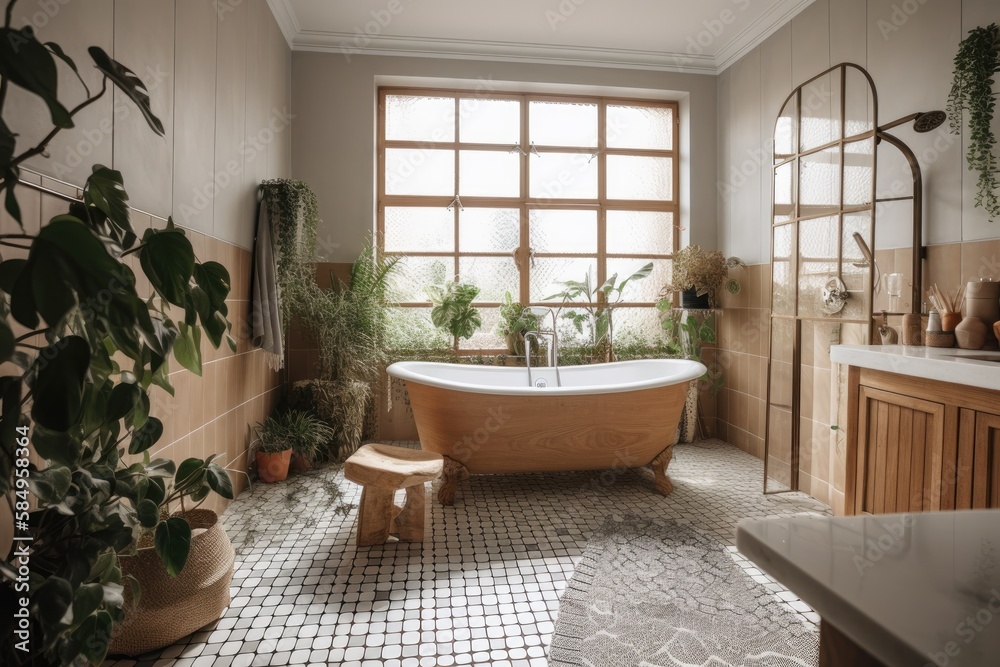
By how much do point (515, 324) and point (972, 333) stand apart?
2.75 meters

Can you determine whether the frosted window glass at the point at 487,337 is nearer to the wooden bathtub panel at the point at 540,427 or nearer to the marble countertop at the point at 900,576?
the wooden bathtub panel at the point at 540,427

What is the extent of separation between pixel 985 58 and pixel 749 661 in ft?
8.01

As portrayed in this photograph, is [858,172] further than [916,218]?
Yes

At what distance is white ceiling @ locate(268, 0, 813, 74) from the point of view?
3.78 m

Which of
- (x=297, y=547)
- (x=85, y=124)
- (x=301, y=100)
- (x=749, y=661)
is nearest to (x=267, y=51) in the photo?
(x=301, y=100)

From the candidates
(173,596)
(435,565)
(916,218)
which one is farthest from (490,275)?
(173,596)

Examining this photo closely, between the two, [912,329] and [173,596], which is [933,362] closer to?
[912,329]

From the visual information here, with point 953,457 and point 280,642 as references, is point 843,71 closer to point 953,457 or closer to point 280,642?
point 953,457

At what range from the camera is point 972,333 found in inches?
84.6

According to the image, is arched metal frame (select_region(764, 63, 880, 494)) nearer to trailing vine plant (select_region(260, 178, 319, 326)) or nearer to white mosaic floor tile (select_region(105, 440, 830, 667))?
white mosaic floor tile (select_region(105, 440, 830, 667))

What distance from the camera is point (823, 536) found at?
0.53 meters

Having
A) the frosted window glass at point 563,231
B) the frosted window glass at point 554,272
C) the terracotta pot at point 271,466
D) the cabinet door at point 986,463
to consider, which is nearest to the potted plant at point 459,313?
the frosted window glass at point 554,272

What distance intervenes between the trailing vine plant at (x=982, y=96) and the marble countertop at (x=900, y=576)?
7.73 ft

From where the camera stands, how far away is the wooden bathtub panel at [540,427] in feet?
9.93
